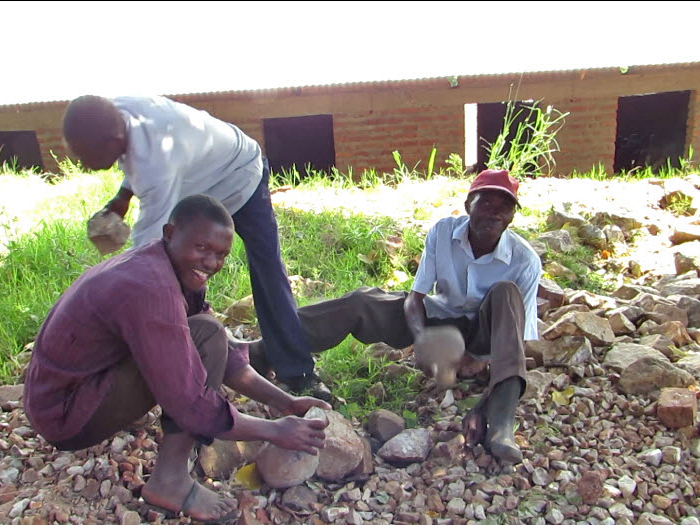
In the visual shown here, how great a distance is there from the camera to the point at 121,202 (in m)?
2.63

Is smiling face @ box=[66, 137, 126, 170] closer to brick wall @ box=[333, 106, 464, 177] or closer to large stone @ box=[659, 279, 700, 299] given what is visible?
large stone @ box=[659, 279, 700, 299]

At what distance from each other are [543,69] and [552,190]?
239 centimetres

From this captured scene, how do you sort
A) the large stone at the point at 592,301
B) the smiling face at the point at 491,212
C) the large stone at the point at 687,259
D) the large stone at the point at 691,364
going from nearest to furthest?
the smiling face at the point at 491,212
the large stone at the point at 691,364
the large stone at the point at 592,301
the large stone at the point at 687,259

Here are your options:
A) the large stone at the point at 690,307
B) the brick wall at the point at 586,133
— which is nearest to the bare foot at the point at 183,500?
the large stone at the point at 690,307

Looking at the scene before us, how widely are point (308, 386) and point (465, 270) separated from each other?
0.89 meters

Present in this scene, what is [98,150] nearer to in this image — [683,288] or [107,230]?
[107,230]

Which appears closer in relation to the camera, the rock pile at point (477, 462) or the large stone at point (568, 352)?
the rock pile at point (477, 462)

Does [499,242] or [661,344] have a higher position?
[499,242]

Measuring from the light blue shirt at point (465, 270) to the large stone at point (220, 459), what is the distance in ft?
3.50

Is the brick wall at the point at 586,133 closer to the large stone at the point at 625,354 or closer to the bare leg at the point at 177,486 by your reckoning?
the large stone at the point at 625,354

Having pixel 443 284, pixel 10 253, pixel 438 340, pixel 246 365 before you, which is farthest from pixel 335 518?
pixel 10 253

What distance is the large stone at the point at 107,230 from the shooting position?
247 cm

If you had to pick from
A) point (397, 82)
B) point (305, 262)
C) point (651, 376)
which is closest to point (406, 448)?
point (651, 376)

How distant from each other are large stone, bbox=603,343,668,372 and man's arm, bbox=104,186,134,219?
2.29 metres
